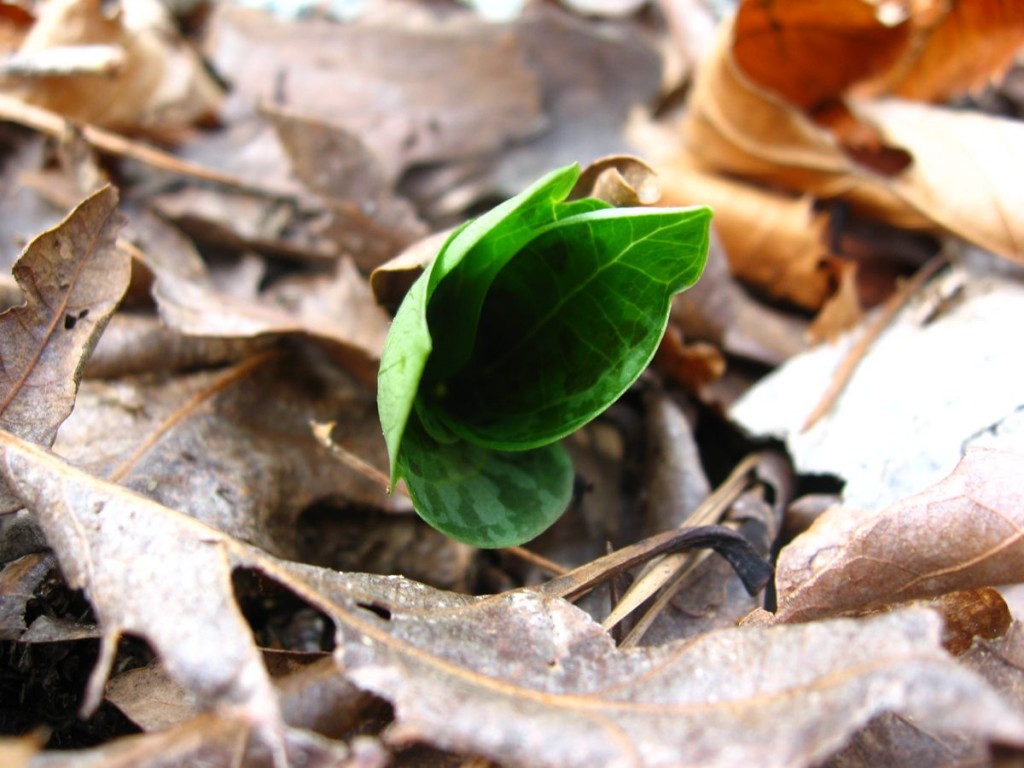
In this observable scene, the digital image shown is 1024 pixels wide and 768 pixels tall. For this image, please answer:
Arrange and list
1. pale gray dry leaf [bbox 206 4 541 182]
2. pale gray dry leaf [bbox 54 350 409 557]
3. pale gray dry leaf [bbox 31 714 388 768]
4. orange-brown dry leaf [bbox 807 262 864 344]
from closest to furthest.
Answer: pale gray dry leaf [bbox 31 714 388 768] → pale gray dry leaf [bbox 54 350 409 557] → orange-brown dry leaf [bbox 807 262 864 344] → pale gray dry leaf [bbox 206 4 541 182]

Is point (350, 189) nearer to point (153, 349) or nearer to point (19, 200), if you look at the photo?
point (153, 349)

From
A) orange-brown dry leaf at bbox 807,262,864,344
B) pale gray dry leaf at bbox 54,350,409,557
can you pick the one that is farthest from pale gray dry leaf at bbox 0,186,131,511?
orange-brown dry leaf at bbox 807,262,864,344

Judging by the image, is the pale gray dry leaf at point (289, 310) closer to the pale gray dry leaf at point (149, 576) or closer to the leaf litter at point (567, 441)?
the leaf litter at point (567, 441)

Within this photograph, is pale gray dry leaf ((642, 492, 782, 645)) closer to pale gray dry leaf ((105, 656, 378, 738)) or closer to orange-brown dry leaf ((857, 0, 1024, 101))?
pale gray dry leaf ((105, 656, 378, 738))

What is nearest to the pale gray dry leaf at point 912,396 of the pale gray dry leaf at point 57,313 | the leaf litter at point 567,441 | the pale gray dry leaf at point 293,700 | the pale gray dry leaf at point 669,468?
the leaf litter at point 567,441

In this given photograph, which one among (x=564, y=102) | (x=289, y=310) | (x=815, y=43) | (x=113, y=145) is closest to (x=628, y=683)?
(x=289, y=310)

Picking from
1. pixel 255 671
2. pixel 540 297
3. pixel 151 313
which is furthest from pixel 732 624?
pixel 151 313

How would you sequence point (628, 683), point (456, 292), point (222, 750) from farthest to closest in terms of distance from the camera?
point (456, 292), point (628, 683), point (222, 750)
